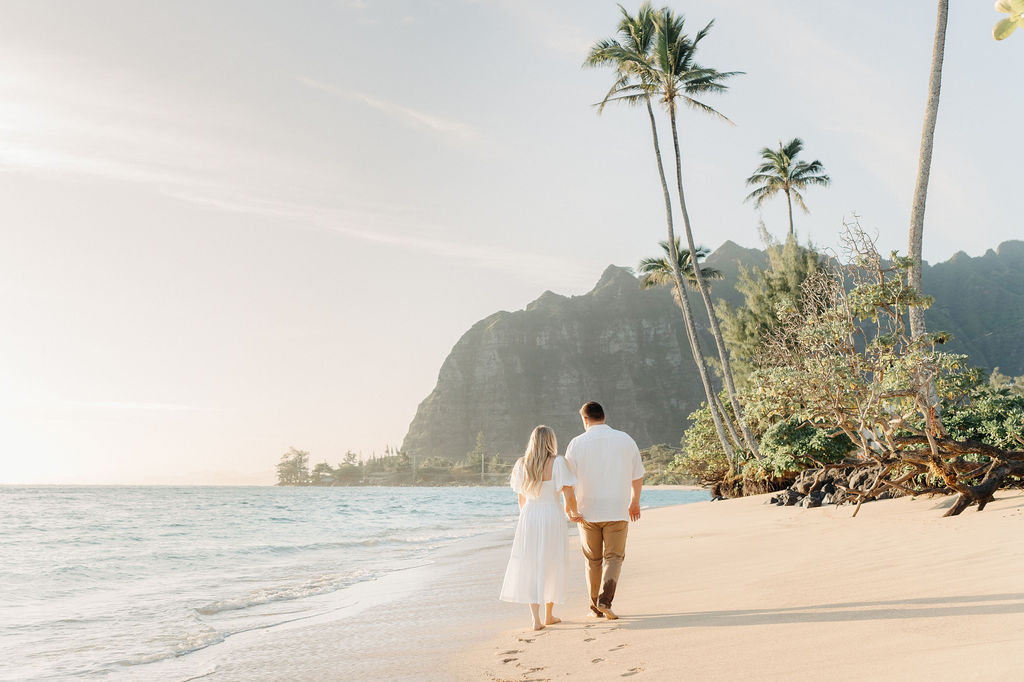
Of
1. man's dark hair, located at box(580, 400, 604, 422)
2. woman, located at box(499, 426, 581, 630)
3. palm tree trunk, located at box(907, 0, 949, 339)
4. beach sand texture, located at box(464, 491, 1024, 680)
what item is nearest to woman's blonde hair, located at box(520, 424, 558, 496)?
woman, located at box(499, 426, 581, 630)

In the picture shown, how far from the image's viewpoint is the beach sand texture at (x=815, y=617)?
3715mm

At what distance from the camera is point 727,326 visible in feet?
111

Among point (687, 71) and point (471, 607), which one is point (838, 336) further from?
point (687, 71)

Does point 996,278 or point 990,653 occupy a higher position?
point 996,278

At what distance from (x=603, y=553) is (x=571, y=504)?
527 millimetres

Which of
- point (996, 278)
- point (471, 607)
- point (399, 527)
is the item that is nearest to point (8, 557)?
point (399, 527)

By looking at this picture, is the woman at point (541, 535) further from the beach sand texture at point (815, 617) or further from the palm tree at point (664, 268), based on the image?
the palm tree at point (664, 268)

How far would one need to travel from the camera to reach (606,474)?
6.01m

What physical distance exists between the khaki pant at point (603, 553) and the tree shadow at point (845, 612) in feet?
1.07

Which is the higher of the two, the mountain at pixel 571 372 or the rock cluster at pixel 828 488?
the mountain at pixel 571 372

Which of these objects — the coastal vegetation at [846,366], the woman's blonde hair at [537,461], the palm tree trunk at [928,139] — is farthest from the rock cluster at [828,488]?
the woman's blonde hair at [537,461]

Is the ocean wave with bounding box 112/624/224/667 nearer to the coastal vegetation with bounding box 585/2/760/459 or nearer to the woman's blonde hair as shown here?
the woman's blonde hair

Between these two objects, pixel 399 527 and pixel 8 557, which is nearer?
pixel 8 557

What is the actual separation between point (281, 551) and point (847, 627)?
16.5 metres
